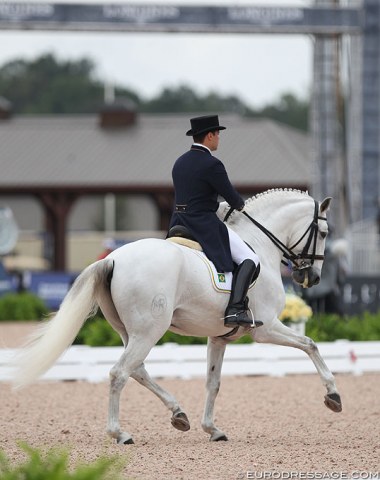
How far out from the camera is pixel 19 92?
99438 millimetres

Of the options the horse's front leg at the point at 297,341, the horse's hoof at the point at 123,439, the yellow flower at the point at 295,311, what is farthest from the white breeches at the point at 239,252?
the yellow flower at the point at 295,311

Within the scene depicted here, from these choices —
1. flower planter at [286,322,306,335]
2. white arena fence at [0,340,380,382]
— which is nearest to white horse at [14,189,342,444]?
white arena fence at [0,340,380,382]

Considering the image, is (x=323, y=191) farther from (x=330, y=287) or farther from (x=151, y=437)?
(x=151, y=437)

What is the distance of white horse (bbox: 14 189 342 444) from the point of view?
814cm

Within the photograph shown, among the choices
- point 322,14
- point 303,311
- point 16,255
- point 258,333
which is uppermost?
point 322,14

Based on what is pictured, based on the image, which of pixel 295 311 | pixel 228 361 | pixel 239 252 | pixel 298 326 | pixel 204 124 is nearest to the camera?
pixel 239 252

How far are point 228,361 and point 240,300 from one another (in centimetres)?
565

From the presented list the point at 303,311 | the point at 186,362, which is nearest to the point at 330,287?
the point at 303,311

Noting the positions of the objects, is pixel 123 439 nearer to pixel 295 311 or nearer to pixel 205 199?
pixel 205 199

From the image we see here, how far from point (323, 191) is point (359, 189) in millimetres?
1083

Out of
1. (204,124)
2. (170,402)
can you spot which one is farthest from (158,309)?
(204,124)

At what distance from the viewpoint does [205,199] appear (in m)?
8.67

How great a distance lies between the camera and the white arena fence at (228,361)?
Result: 13500 mm

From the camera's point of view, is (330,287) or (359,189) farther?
(359,189)
